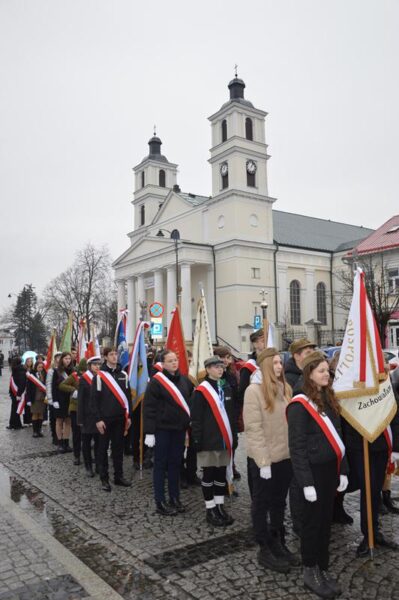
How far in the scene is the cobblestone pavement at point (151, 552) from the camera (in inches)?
157

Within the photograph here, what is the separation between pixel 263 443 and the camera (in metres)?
4.41

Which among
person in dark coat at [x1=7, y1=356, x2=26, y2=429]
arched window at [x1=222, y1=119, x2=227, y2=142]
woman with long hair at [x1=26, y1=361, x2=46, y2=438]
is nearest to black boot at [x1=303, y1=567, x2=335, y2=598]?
woman with long hair at [x1=26, y1=361, x2=46, y2=438]

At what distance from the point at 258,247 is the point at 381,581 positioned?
38340mm

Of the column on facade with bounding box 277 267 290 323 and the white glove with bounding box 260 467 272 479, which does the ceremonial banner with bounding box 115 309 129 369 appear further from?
the column on facade with bounding box 277 267 290 323

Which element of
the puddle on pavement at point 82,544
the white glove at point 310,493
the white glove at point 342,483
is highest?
the white glove at point 310,493

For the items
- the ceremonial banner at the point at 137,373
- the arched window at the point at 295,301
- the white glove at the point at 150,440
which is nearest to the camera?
the white glove at the point at 150,440

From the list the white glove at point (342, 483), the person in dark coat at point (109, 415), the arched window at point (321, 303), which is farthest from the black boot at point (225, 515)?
the arched window at point (321, 303)

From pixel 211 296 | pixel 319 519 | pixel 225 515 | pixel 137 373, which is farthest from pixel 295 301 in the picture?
pixel 319 519

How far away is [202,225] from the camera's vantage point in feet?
146

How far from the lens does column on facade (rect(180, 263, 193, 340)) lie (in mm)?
39144

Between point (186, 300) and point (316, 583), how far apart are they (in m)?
35.9

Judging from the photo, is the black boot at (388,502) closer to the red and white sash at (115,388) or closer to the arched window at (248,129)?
the red and white sash at (115,388)

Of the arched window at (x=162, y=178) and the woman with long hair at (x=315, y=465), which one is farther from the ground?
the arched window at (x=162, y=178)

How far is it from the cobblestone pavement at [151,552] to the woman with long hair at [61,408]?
253 cm
